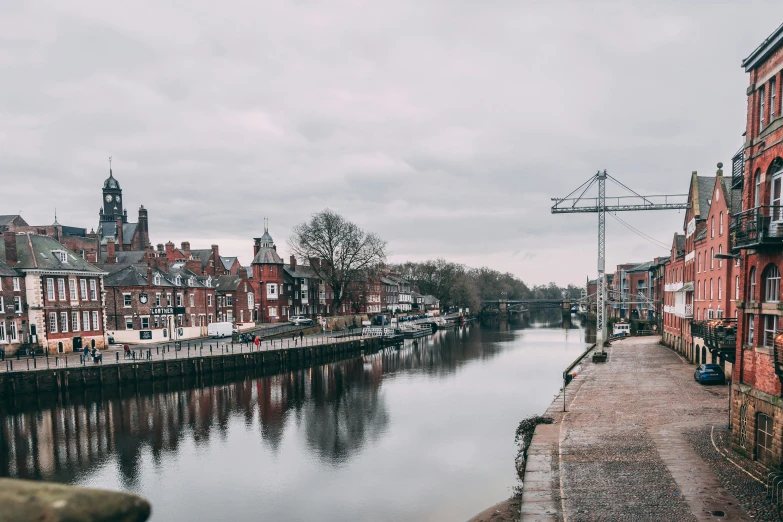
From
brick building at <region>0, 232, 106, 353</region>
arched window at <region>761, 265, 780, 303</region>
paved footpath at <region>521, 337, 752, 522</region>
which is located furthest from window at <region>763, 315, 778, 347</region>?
brick building at <region>0, 232, 106, 353</region>

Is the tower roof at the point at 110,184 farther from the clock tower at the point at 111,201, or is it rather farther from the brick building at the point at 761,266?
the brick building at the point at 761,266

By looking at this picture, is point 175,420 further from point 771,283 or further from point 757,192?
point 757,192

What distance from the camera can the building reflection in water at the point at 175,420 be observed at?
79.5 feet

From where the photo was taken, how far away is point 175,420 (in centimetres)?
3097

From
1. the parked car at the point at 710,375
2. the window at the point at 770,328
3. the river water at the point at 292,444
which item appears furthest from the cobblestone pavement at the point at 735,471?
the parked car at the point at 710,375

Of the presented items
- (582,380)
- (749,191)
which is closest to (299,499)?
(749,191)

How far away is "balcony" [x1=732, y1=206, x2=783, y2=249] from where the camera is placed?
15.3 metres

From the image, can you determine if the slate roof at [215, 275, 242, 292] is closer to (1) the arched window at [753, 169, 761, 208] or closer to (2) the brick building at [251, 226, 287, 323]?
(2) the brick building at [251, 226, 287, 323]

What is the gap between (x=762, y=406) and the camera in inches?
641

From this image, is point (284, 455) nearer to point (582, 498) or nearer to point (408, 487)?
point (408, 487)

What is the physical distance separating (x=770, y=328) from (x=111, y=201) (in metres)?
113

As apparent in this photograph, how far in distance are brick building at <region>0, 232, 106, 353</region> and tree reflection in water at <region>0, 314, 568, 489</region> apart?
10629 mm

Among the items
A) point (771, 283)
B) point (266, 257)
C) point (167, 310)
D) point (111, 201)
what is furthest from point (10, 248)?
point (111, 201)

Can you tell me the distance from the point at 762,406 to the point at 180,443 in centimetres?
2518
